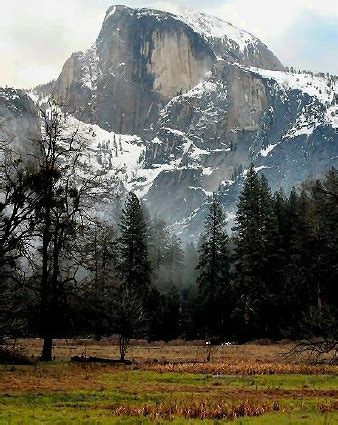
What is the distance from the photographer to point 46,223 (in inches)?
1035

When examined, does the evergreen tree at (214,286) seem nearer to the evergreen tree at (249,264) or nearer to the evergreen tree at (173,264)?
the evergreen tree at (249,264)

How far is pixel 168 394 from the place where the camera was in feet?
60.7

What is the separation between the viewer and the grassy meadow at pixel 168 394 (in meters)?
14.1

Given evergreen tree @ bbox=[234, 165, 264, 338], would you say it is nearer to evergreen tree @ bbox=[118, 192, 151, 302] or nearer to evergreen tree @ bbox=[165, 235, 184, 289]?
evergreen tree @ bbox=[118, 192, 151, 302]

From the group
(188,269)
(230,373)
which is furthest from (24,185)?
(188,269)

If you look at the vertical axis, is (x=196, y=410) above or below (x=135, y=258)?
below

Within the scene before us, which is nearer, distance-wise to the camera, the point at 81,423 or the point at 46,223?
the point at 81,423

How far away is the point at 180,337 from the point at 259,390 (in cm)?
4101

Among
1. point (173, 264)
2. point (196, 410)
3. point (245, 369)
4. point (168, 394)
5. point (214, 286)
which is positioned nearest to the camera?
point (196, 410)

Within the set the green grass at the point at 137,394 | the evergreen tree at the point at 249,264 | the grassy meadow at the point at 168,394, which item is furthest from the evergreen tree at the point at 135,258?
the green grass at the point at 137,394

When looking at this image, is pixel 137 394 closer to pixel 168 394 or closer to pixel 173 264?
pixel 168 394

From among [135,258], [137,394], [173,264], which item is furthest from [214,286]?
[137,394]

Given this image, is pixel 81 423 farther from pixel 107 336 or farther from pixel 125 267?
pixel 125 267

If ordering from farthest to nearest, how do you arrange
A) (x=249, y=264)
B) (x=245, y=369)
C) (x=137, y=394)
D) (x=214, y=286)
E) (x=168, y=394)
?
(x=214, y=286) < (x=249, y=264) < (x=245, y=369) < (x=168, y=394) < (x=137, y=394)
